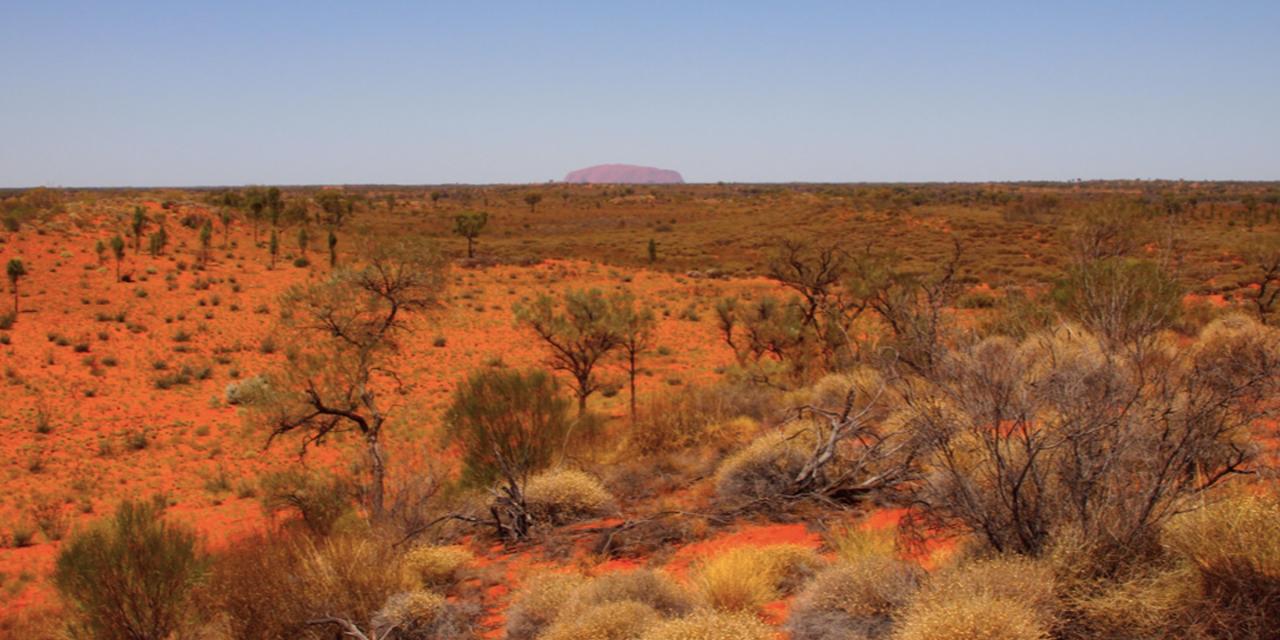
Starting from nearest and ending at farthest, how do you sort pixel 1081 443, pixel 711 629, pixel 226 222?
pixel 711 629, pixel 1081 443, pixel 226 222

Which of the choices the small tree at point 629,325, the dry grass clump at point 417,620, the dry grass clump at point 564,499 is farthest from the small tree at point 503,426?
the small tree at point 629,325

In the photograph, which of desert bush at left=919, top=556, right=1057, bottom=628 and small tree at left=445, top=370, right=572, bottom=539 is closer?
desert bush at left=919, top=556, right=1057, bottom=628

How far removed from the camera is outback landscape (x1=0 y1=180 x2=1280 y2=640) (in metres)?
5.34

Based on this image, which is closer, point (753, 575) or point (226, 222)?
point (753, 575)

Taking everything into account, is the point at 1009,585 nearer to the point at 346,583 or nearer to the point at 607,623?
the point at 607,623

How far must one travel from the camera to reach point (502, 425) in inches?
468

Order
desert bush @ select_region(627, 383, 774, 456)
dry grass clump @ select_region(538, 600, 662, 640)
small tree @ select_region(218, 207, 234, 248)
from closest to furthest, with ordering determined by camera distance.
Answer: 1. dry grass clump @ select_region(538, 600, 662, 640)
2. desert bush @ select_region(627, 383, 774, 456)
3. small tree @ select_region(218, 207, 234, 248)

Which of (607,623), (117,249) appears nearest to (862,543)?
(607,623)

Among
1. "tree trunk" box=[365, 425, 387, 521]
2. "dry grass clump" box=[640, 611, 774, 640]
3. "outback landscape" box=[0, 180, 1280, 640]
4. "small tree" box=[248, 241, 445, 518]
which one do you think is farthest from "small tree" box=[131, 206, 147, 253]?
"dry grass clump" box=[640, 611, 774, 640]

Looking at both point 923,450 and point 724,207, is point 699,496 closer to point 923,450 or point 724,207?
point 923,450

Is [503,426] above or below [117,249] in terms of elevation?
below

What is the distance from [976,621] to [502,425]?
8434 millimetres

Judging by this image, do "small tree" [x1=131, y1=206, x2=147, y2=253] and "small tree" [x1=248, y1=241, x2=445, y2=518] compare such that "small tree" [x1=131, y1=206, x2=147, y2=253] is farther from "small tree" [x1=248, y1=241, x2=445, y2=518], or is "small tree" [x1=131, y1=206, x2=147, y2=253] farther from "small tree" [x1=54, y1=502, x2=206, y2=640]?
"small tree" [x1=54, y1=502, x2=206, y2=640]

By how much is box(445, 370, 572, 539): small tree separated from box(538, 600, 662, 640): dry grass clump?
5.38m
